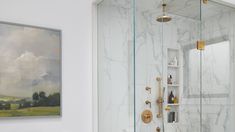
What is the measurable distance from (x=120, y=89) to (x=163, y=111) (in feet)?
1.64

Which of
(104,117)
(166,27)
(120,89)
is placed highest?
(166,27)

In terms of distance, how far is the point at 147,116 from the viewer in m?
2.46

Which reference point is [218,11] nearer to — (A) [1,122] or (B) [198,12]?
(B) [198,12]

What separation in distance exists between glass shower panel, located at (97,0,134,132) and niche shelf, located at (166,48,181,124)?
47 cm

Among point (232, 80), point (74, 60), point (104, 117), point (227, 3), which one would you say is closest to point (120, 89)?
point (104, 117)

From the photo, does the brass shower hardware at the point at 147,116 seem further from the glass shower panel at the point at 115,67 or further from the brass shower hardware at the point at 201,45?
the brass shower hardware at the point at 201,45

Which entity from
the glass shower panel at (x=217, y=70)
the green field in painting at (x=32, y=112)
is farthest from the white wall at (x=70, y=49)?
the glass shower panel at (x=217, y=70)

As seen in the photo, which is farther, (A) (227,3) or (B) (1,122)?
(A) (227,3)

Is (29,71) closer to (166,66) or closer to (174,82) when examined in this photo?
(166,66)

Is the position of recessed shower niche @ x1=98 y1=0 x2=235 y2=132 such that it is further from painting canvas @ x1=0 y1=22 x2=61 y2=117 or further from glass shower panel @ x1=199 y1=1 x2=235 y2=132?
painting canvas @ x1=0 y1=22 x2=61 y2=117

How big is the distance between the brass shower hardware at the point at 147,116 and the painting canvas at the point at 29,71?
0.82m

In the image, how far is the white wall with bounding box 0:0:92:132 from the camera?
246 centimetres

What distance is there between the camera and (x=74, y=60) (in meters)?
2.70

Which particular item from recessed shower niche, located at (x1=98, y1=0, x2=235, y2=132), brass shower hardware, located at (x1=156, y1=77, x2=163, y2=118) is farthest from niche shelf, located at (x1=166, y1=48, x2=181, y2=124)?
brass shower hardware, located at (x1=156, y1=77, x2=163, y2=118)
